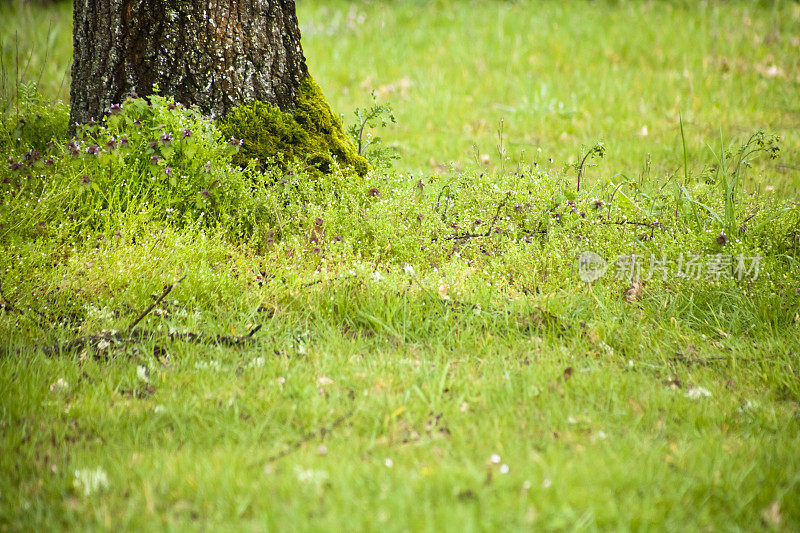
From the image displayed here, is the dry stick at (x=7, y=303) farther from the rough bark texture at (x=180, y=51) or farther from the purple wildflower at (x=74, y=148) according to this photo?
the rough bark texture at (x=180, y=51)

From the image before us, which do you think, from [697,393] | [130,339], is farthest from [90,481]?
[697,393]

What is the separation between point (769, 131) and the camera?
680 centimetres

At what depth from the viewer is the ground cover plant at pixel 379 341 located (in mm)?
2080

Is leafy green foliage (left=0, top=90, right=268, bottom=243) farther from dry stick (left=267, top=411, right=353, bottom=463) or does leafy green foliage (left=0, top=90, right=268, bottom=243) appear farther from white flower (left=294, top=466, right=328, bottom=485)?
white flower (left=294, top=466, right=328, bottom=485)

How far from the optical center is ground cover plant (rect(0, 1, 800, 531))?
2080 millimetres

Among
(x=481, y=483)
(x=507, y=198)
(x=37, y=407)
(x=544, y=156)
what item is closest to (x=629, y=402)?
(x=481, y=483)

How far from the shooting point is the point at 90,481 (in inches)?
85.0

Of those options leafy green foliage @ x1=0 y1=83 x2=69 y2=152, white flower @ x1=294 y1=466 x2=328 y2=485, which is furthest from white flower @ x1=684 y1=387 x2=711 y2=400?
leafy green foliage @ x1=0 y1=83 x2=69 y2=152

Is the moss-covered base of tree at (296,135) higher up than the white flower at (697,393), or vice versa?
the moss-covered base of tree at (296,135)

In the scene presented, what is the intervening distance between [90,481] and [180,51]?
128 inches

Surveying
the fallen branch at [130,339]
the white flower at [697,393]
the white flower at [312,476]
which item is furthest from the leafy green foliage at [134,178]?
the white flower at [697,393]

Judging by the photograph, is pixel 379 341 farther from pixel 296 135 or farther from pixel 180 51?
pixel 180 51

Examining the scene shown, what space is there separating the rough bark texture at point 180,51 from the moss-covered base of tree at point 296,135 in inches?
6.0

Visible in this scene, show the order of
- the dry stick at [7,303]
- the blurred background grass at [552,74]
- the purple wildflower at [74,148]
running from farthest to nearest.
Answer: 1. the blurred background grass at [552,74]
2. the purple wildflower at [74,148]
3. the dry stick at [7,303]
